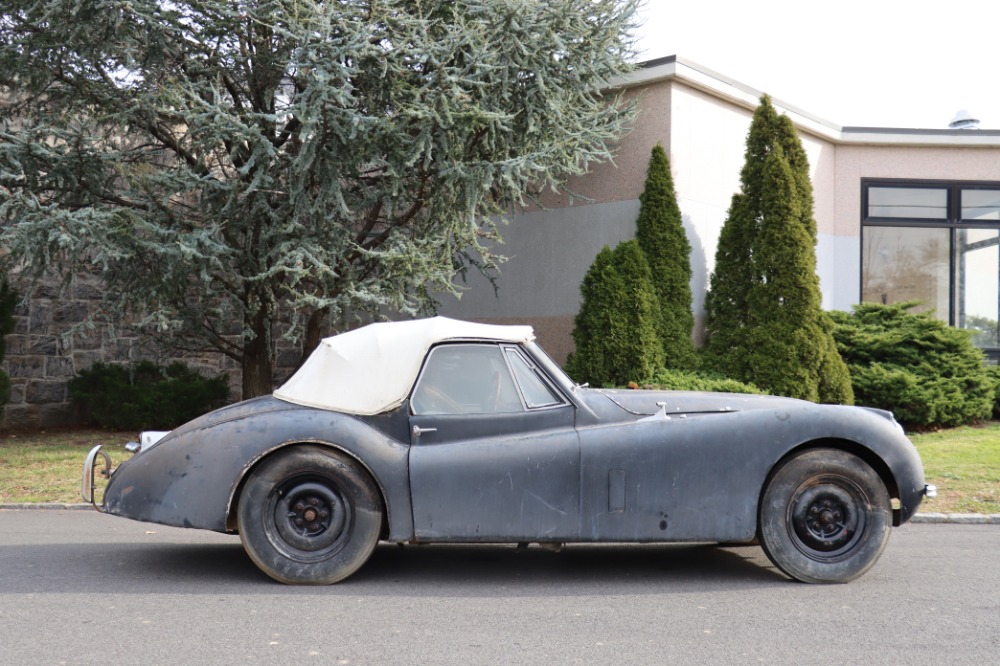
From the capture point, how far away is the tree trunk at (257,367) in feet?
42.1

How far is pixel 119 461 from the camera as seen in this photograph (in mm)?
10508

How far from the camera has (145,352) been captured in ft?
47.2

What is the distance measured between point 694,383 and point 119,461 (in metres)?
7.10

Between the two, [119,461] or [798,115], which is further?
[798,115]

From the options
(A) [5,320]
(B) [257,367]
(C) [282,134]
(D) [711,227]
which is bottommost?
(B) [257,367]

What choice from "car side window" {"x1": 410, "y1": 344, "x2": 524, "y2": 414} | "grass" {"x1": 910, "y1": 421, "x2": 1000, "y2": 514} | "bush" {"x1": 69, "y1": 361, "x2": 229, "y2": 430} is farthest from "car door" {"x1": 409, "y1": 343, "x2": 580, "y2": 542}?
"bush" {"x1": 69, "y1": 361, "x2": 229, "y2": 430}

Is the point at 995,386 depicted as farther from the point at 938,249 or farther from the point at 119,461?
the point at 119,461

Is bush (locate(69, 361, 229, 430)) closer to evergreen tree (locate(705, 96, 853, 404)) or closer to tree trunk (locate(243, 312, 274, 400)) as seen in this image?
tree trunk (locate(243, 312, 274, 400))

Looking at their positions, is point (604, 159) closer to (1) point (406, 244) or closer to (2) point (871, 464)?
(1) point (406, 244)

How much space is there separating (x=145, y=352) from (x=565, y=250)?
6.96m

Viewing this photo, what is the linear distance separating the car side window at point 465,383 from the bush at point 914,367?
9169 millimetres

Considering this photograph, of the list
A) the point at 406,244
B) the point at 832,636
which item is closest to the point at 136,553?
the point at 832,636

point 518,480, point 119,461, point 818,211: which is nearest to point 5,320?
point 119,461

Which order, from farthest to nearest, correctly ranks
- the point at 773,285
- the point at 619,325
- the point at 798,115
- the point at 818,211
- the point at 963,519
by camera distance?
the point at 818,211
the point at 798,115
the point at 773,285
the point at 619,325
the point at 963,519
